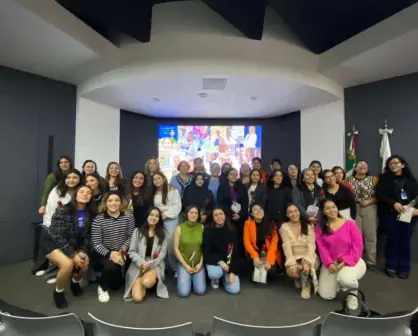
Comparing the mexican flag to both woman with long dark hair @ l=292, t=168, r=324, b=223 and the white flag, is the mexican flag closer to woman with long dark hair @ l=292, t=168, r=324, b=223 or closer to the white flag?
the white flag

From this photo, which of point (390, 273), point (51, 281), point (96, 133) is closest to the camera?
point (51, 281)

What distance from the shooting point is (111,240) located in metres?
3.04

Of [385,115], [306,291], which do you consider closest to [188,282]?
[306,291]

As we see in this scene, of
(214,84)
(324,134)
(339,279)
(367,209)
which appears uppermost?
(214,84)

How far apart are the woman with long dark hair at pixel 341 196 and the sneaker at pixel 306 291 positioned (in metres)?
1.07

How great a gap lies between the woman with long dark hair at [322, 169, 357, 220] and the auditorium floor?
2.74 feet

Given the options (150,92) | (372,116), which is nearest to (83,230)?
(150,92)

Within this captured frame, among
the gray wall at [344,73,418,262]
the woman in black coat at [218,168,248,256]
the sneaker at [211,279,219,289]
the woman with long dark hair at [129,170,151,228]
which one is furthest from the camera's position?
the gray wall at [344,73,418,262]

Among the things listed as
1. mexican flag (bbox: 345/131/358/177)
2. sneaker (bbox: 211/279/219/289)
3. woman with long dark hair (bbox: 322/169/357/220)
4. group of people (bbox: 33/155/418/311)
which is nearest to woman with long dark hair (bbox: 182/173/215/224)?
group of people (bbox: 33/155/418/311)

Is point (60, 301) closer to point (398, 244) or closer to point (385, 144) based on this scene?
point (398, 244)

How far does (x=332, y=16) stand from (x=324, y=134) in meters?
2.45

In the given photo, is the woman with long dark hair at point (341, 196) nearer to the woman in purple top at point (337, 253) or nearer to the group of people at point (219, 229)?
the group of people at point (219, 229)

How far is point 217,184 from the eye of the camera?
4336 millimetres

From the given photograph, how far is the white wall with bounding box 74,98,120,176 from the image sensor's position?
5223 mm
